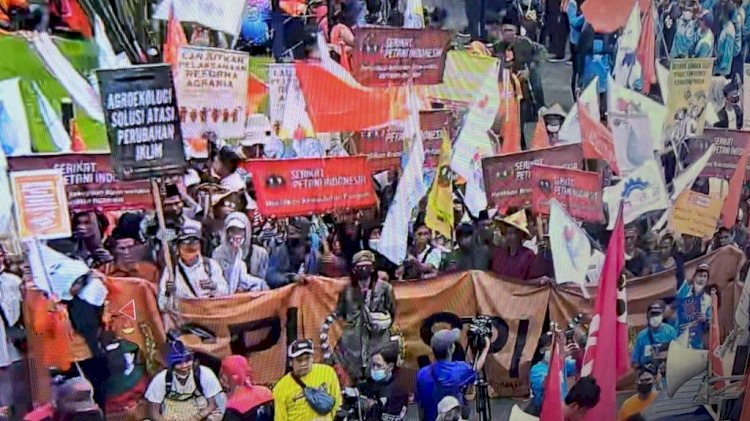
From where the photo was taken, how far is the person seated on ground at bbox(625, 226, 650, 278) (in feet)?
6.97

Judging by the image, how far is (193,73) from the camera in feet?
5.30

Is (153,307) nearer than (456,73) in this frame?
Yes

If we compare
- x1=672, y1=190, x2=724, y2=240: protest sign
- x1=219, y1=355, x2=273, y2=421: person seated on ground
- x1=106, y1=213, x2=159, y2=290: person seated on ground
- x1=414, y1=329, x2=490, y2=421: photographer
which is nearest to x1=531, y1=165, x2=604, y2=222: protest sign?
x1=672, y1=190, x2=724, y2=240: protest sign

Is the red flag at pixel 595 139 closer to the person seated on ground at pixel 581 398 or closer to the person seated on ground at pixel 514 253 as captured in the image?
the person seated on ground at pixel 514 253

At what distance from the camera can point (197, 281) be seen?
5.49ft

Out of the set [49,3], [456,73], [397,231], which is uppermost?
[49,3]

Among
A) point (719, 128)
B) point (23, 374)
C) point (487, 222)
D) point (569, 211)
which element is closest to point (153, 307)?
point (23, 374)

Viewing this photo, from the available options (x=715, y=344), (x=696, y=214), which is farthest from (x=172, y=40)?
(x=715, y=344)

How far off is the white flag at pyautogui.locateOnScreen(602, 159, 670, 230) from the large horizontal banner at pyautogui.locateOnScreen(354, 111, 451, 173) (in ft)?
1.59

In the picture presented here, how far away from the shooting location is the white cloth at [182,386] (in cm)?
167

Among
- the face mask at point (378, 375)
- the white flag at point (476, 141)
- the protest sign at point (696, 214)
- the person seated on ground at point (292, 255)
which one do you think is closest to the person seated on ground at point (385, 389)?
the face mask at point (378, 375)

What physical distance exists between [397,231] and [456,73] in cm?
37

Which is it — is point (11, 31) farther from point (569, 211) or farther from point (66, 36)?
point (569, 211)

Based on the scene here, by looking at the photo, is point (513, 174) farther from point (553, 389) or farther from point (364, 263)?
point (553, 389)
